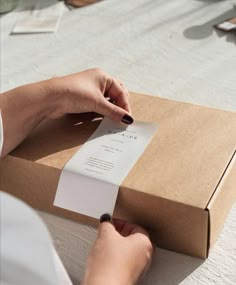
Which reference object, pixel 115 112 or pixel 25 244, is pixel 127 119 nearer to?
pixel 115 112

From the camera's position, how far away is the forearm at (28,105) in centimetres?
73

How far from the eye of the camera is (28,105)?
736 millimetres

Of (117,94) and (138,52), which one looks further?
(138,52)

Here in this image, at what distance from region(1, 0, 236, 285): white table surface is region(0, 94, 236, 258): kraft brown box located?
63 millimetres

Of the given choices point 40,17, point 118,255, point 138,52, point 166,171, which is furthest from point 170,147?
point 40,17

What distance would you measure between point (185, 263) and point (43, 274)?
0.77 feet

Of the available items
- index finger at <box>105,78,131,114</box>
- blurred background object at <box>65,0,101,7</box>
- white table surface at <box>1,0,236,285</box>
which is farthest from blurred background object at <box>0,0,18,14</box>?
index finger at <box>105,78,131,114</box>

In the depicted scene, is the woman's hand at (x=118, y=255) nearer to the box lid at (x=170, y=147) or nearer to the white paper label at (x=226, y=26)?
the box lid at (x=170, y=147)

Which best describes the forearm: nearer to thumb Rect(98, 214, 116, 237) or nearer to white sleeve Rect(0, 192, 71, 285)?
→ thumb Rect(98, 214, 116, 237)

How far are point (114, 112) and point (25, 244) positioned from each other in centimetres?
33

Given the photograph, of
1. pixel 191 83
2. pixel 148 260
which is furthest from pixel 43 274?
pixel 191 83

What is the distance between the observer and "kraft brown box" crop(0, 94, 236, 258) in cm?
60

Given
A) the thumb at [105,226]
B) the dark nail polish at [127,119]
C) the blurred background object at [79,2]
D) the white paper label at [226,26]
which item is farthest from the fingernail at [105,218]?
the blurred background object at [79,2]

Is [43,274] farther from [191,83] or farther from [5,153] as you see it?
[191,83]
